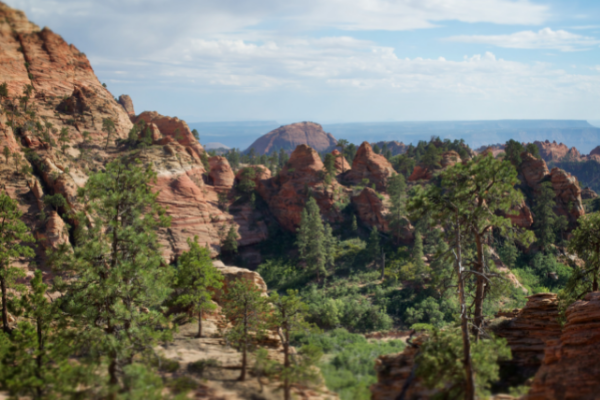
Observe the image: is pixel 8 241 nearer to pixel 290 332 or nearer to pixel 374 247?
pixel 290 332

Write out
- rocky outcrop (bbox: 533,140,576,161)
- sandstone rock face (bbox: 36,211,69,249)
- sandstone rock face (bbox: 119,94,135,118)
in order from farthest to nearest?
rocky outcrop (bbox: 533,140,576,161)
sandstone rock face (bbox: 119,94,135,118)
sandstone rock face (bbox: 36,211,69,249)

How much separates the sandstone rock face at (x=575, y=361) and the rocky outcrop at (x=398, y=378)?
329cm

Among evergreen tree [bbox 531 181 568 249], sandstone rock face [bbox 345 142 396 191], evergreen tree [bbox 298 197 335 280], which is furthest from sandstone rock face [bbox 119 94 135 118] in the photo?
evergreen tree [bbox 531 181 568 249]

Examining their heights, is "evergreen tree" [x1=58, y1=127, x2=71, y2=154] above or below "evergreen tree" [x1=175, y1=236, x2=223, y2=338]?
above

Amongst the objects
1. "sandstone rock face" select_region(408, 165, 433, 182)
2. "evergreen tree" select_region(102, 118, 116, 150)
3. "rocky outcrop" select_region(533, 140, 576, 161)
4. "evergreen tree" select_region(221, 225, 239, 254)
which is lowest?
"evergreen tree" select_region(221, 225, 239, 254)

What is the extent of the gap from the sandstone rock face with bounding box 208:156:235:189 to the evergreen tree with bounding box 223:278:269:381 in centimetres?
4597

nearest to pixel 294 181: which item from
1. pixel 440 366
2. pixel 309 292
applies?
pixel 309 292

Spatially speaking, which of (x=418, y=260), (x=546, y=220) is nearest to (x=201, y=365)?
(x=418, y=260)

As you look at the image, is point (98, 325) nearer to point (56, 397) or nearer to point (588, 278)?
point (56, 397)

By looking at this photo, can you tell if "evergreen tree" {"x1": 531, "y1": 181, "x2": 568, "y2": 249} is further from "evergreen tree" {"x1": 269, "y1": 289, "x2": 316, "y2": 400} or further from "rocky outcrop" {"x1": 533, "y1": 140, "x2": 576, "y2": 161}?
"rocky outcrop" {"x1": 533, "y1": 140, "x2": 576, "y2": 161}

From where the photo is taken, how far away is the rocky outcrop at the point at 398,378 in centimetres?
1248

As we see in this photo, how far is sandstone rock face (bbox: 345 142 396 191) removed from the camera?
6556 centimetres

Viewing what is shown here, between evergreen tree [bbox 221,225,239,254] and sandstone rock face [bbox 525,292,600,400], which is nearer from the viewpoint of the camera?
sandstone rock face [bbox 525,292,600,400]

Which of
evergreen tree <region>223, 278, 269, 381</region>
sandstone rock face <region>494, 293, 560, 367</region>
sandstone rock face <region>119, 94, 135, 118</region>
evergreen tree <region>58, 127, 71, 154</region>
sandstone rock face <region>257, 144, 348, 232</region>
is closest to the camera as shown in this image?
sandstone rock face <region>494, 293, 560, 367</region>
